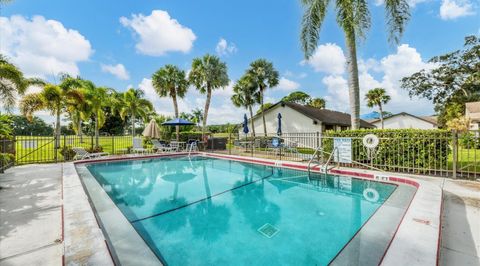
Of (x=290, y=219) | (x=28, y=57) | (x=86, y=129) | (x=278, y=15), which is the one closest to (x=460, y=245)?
(x=290, y=219)

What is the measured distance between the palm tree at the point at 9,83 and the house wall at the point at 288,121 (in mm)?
19397

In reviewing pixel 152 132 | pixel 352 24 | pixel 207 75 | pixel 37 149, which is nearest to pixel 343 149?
pixel 352 24

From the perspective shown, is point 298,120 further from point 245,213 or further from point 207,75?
point 245,213

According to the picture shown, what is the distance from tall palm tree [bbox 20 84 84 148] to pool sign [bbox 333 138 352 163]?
1338 centimetres

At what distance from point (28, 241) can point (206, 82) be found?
1917cm

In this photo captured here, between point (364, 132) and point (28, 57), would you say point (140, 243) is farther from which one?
point (28, 57)

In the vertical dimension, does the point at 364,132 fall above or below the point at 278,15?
below

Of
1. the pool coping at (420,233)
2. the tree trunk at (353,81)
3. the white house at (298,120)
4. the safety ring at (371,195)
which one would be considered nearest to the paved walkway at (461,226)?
the pool coping at (420,233)

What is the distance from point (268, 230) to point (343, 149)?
6170 millimetres

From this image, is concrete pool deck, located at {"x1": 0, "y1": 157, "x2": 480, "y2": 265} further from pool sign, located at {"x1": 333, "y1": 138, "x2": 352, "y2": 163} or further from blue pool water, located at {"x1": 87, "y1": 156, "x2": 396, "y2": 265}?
pool sign, located at {"x1": 333, "y1": 138, "x2": 352, "y2": 163}

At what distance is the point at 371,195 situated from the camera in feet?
19.5

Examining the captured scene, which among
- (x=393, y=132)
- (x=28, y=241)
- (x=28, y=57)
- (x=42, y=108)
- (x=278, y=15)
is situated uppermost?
(x=278, y=15)

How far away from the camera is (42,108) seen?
11.5 meters

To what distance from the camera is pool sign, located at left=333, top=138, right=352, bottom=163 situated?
8570mm
